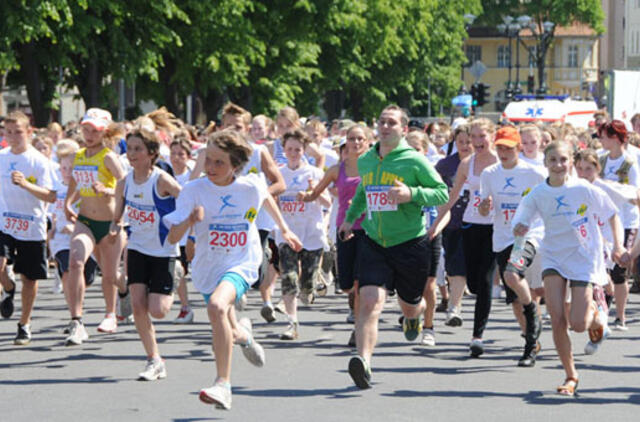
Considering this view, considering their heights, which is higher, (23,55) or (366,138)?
(23,55)

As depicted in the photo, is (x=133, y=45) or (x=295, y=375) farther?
(x=133, y=45)

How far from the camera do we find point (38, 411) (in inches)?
333

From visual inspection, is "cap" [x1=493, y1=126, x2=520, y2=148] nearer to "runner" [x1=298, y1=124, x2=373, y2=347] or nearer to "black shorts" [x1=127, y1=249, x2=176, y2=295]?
"runner" [x1=298, y1=124, x2=373, y2=347]

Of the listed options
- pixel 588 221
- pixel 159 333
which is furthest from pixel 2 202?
pixel 588 221

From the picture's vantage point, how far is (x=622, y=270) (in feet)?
42.6

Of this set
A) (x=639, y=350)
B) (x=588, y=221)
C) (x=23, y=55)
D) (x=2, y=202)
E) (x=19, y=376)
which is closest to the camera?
(x=588, y=221)

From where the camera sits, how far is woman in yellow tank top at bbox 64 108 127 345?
11.5m

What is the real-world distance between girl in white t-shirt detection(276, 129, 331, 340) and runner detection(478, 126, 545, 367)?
6.91 ft

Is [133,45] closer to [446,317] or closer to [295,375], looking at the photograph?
[446,317]

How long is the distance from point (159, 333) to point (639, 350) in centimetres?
397

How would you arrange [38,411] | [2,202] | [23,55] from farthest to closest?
[23,55]
[2,202]
[38,411]

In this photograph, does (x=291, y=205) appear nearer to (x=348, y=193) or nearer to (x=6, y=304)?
(x=348, y=193)

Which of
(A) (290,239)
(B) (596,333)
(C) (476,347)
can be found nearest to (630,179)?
(C) (476,347)

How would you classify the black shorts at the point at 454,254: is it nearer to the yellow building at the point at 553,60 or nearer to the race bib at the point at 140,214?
the race bib at the point at 140,214
